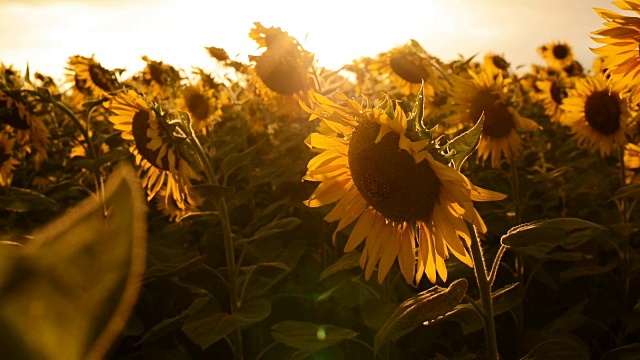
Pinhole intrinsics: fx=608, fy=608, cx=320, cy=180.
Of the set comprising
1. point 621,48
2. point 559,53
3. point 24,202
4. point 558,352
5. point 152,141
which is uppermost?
point 621,48

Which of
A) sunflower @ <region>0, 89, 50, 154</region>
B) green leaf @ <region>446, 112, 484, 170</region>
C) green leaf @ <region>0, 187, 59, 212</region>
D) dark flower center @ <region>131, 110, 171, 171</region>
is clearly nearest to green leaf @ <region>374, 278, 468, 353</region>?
green leaf @ <region>446, 112, 484, 170</region>

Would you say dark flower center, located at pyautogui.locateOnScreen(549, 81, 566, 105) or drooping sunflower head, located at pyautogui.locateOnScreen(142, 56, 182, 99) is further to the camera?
drooping sunflower head, located at pyautogui.locateOnScreen(142, 56, 182, 99)

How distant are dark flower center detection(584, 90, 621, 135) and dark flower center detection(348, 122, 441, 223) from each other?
264 cm

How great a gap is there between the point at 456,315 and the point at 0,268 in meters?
1.30

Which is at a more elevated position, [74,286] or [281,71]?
[281,71]

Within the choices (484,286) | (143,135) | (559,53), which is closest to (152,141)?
(143,135)

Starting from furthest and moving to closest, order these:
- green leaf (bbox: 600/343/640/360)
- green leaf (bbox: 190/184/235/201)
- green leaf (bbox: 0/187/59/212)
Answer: green leaf (bbox: 0/187/59/212) → green leaf (bbox: 190/184/235/201) → green leaf (bbox: 600/343/640/360)

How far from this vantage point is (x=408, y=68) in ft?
17.8

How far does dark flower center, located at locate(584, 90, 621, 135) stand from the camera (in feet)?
13.1

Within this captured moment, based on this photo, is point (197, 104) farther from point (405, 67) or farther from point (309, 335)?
point (309, 335)

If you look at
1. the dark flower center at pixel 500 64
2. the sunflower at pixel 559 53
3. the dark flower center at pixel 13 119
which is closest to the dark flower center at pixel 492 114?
the dark flower center at pixel 500 64

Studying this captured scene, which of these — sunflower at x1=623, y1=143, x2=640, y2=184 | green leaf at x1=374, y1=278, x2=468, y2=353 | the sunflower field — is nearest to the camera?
green leaf at x1=374, y1=278, x2=468, y2=353

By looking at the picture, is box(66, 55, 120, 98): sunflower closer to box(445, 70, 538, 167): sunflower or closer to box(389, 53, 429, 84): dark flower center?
box(389, 53, 429, 84): dark flower center

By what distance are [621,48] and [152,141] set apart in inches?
72.7
